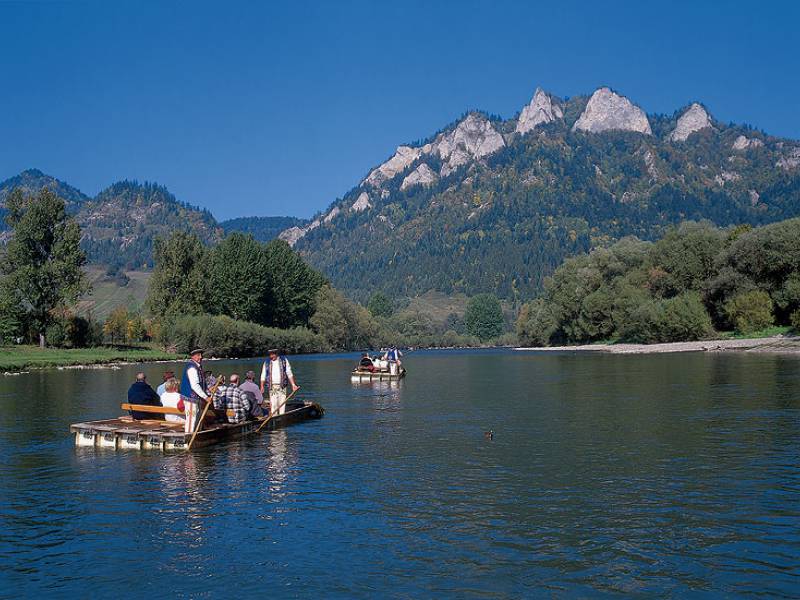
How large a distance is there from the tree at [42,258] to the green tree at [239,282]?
3623cm

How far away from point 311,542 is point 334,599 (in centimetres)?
334

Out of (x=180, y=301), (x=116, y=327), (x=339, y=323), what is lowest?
(x=339, y=323)

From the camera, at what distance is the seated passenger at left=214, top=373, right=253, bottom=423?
3148cm

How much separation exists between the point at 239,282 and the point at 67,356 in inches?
2017

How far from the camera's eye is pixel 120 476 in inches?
915

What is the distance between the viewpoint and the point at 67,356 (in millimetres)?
100125

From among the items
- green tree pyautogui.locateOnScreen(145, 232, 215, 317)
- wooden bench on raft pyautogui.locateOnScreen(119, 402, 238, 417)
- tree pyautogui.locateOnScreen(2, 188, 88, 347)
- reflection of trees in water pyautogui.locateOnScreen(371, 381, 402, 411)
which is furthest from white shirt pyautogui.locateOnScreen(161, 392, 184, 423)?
green tree pyautogui.locateOnScreen(145, 232, 215, 317)

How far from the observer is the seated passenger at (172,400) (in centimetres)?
2927

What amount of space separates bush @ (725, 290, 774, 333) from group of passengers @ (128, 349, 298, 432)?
91505 mm

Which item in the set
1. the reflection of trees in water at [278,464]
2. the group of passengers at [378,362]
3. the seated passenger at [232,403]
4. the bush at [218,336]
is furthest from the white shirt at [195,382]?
the bush at [218,336]

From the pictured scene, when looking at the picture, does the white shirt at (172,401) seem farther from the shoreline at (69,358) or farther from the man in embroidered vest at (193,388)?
the shoreline at (69,358)

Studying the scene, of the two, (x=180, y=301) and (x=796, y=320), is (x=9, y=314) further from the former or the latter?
(x=796, y=320)

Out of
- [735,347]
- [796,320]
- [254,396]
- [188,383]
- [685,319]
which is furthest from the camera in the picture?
[685,319]

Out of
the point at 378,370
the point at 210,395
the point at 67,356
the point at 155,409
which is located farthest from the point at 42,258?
the point at 210,395
